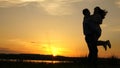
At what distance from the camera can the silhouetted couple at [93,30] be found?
49.8 ft

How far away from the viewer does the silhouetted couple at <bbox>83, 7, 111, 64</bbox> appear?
49.8ft

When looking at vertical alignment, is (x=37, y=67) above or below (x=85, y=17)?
below

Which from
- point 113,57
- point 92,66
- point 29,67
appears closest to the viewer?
point 29,67

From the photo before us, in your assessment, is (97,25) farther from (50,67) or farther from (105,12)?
(50,67)

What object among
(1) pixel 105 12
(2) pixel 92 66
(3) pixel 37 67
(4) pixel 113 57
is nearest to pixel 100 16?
(1) pixel 105 12

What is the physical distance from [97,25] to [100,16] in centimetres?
39

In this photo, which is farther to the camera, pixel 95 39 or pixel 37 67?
pixel 95 39

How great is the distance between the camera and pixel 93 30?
15.2 m

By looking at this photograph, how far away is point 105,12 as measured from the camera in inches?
608

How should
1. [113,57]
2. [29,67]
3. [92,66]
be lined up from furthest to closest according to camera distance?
[113,57], [92,66], [29,67]

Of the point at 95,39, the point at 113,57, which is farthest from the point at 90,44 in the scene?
the point at 113,57

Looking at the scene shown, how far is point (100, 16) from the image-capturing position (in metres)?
15.4

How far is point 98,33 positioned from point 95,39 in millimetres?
277

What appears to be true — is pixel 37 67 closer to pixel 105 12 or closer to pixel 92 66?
pixel 92 66
